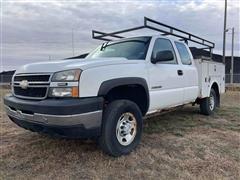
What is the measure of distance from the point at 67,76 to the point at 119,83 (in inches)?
31.0

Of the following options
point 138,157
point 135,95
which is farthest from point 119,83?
point 138,157

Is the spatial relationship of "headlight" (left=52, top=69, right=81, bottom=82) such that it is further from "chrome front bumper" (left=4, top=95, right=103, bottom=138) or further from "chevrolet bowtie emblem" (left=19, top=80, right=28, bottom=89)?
"chevrolet bowtie emblem" (left=19, top=80, right=28, bottom=89)

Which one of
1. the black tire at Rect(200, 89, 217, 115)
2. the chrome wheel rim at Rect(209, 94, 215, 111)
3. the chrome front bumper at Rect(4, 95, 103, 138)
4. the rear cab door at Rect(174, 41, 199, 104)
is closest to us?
the chrome front bumper at Rect(4, 95, 103, 138)

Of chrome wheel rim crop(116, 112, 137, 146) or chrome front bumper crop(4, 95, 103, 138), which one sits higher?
chrome front bumper crop(4, 95, 103, 138)

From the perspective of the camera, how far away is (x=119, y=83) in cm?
418

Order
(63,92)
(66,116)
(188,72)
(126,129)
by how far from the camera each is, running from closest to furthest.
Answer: (66,116), (63,92), (126,129), (188,72)

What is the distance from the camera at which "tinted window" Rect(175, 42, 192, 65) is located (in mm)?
6281

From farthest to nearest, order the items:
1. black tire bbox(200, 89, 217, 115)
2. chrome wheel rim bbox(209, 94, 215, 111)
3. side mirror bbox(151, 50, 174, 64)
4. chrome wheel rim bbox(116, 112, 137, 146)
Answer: chrome wheel rim bbox(209, 94, 215, 111) → black tire bbox(200, 89, 217, 115) → side mirror bbox(151, 50, 174, 64) → chrome wheel rim bbox(116, 112, 137, 146)

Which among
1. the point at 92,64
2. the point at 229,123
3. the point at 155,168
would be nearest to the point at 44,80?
the point at 92,64

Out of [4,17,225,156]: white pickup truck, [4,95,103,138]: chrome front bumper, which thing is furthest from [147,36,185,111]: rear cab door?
[4,95,103,138]: chrome front bumper

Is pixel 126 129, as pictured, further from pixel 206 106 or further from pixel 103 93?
pixel 206 106

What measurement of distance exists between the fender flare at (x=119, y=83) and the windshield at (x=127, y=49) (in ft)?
1.79

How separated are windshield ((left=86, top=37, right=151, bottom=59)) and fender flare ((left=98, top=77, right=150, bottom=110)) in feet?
1.79

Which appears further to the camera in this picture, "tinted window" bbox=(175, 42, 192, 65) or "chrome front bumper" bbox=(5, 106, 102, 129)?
"tinted window" bbox=(175, 42, 192, 65)
